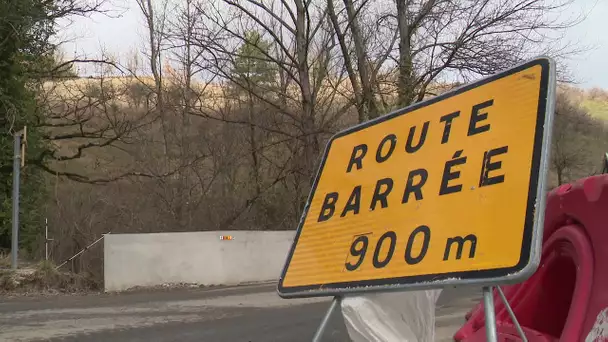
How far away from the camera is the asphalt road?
7.28 meters

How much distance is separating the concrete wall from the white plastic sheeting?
1021cm

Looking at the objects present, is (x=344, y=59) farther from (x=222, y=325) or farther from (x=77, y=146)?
(x=222, y=325)

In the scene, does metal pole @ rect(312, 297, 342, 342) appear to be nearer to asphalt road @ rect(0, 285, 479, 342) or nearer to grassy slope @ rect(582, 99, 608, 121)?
asphalt road @ rect(0, 285, 479, 342)

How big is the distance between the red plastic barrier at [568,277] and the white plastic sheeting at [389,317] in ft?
2.18

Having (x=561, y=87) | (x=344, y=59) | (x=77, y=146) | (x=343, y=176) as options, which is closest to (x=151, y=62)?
(x=77, y=146)

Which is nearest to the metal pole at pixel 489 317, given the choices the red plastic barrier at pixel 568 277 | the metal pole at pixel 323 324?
the metal pole at pixel 323 324

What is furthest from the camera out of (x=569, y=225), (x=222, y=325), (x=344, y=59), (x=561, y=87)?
(x=344, y=59)

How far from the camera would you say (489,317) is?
7.12ft

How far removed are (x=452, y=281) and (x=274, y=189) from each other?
1888 cm

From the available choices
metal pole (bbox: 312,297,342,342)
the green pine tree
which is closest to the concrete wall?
the green pine tree

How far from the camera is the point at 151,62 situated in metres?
26.7

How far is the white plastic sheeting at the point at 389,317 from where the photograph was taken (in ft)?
11.2

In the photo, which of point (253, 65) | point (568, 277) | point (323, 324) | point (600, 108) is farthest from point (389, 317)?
point (600, 108)

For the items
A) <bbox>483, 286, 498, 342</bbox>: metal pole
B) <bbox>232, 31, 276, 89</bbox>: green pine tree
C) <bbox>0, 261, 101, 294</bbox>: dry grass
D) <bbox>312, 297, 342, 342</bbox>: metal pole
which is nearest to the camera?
<bbox>483, 286, 498, 342</bbox>: metal pole
